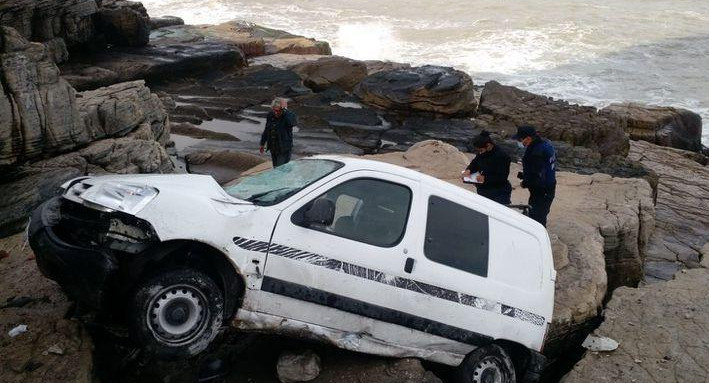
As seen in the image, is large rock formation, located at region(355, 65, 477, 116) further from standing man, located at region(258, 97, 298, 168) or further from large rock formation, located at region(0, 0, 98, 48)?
large rock formation, located at region(0, 0, 98, 48)

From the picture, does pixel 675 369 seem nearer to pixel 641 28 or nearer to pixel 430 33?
pixel 430 33

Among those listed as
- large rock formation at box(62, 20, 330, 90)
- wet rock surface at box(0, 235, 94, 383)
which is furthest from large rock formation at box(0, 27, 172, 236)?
large rock formation at box(62, 20, 330, 90)

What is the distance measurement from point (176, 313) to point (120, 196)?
0.84m

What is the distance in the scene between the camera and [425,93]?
56.1 feet

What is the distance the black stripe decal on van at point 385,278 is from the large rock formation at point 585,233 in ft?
4.55

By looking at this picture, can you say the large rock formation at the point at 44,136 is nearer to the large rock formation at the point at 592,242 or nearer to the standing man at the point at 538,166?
the standing man at the point at 538,166

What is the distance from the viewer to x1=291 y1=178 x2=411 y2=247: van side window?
434cm

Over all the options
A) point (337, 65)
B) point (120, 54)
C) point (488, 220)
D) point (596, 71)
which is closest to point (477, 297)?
point (488, 220)

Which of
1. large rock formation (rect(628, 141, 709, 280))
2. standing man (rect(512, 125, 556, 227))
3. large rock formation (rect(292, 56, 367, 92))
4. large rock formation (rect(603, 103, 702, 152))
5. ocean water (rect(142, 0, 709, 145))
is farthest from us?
ocean water (rect(142, 0, 709, 145))

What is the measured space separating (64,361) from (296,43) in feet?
76.7

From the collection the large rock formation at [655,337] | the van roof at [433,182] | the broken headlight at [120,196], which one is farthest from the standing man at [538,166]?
the broken headlight at [120,196]

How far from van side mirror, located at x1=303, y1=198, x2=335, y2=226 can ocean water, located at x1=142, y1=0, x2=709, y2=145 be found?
2151cm

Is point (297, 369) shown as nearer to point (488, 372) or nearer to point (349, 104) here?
point (488, 372)

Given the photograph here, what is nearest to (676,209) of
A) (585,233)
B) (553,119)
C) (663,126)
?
(553,119)
